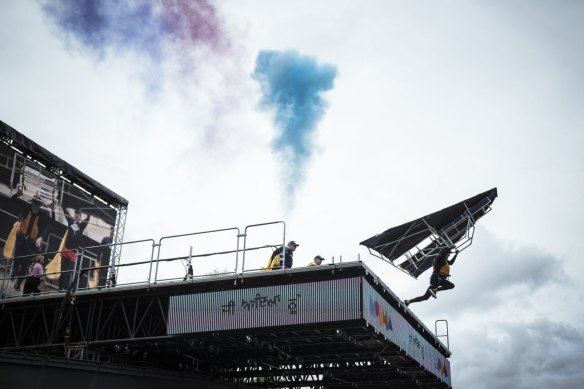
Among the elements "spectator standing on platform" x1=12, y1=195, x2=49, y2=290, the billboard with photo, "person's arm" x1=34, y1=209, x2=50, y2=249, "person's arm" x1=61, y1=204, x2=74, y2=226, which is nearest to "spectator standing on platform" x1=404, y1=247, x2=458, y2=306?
the billboard with photo

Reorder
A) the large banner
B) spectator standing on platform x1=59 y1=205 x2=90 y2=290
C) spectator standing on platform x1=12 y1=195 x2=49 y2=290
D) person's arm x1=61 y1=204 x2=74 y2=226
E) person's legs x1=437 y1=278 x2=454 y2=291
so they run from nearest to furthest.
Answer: person's legs x1=437 y1=278 x2=454 y2=291, the large banner, spectator standing on platform x1=12 y1=195 x2=49 y2=290, spectator standing on platform x1=59 y1=205 x2=90 y2=290, person's arm x1=61 y1=204 x2=74 y2=226

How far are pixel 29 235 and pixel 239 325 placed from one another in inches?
645

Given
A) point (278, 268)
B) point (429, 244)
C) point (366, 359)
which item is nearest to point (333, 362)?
point (366, 359)

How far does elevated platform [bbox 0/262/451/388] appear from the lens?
809 inches

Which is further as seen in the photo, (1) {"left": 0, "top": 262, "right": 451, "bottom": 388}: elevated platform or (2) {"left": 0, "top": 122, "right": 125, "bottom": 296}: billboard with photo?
(2) {"left": 0, "top": 122, "right": 125, "bottom": 296}: billboard with photo

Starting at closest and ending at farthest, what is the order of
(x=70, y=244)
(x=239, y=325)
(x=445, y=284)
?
(x=239, y=325) < (x=445, y=284) < (x=70, y=244)

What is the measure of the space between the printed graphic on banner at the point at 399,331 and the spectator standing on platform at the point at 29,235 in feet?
58.8

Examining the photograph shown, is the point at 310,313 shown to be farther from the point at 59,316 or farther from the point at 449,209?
the point at 59,316

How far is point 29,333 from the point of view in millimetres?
25531

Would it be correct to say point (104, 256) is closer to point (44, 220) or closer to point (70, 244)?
point (70, 244)

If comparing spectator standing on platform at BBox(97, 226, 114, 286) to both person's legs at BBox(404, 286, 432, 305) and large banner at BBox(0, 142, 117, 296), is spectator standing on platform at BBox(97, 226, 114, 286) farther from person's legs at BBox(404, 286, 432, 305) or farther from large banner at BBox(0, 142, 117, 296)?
person's legs at BBox(404, 286, 432, 305)

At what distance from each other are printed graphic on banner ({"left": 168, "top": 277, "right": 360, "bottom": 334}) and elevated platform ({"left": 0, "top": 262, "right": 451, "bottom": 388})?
0.10ft

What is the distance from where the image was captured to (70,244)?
35.5m

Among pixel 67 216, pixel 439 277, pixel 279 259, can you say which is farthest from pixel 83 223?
pixel 439 277
